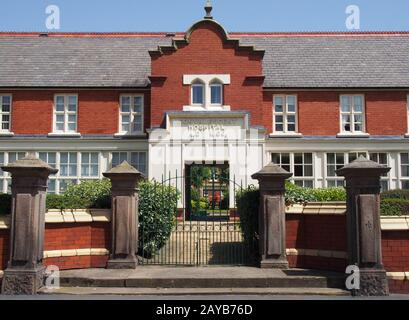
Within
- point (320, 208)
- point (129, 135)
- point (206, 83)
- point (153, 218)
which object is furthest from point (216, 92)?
point (320, 208)

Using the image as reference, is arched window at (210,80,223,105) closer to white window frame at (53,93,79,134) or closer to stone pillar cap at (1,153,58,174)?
white window frame at (53,93,79,134)

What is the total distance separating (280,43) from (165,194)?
15926 millimetres

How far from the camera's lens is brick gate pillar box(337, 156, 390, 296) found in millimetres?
9555

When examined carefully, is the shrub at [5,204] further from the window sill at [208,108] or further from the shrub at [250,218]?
the window sill at [208,108]

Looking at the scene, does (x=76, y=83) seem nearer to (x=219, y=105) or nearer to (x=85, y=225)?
(x=219, y=105)

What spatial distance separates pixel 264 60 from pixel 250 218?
14360mm

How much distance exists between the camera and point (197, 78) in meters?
21.5

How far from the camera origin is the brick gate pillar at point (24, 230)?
9.77 metres

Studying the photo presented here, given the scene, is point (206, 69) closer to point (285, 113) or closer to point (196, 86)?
point (196, 86)

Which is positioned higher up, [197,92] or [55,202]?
[197,92]

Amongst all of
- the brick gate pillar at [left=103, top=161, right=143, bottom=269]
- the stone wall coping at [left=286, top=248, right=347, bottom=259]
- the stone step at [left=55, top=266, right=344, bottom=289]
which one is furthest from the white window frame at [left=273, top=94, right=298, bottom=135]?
the stone step at [left=55, top=266, right=344, bottom=289]

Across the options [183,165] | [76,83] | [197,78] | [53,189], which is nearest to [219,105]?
[197,78]

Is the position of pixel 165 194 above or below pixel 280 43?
below

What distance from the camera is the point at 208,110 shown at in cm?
2109
